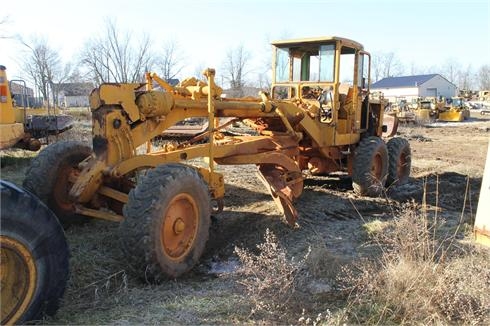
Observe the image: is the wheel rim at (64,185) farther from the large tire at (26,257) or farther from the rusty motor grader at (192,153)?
the large tire at (26,257)

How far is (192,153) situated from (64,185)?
1508 mm

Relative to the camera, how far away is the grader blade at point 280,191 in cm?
627

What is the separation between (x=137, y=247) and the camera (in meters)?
4.22

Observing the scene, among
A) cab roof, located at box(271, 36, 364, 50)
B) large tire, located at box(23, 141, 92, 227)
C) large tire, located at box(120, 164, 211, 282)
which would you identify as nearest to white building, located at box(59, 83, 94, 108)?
cab roof, located at box(271, 36, 364, 50)

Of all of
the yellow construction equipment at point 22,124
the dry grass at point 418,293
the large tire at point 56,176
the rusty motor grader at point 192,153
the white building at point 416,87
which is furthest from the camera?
the white building at point 416,87

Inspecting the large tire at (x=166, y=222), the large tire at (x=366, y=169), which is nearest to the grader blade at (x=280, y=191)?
the large tire at (x=166, y=222)

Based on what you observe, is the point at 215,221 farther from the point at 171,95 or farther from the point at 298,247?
the point at 171,95

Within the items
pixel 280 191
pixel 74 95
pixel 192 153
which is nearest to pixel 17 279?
pixel 192 153

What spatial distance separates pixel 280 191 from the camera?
638cm

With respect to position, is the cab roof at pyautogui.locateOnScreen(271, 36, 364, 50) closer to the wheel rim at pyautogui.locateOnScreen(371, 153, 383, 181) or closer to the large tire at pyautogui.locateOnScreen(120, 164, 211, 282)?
the wheel rim at pyautogui.locateOnScreen(371, 153, 383, 181)

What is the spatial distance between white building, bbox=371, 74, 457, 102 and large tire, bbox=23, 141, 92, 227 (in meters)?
69.1

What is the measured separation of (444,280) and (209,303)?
187cm

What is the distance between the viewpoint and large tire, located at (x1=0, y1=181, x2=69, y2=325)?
319 cm

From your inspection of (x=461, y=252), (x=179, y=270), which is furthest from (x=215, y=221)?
(x=461, y=252)
